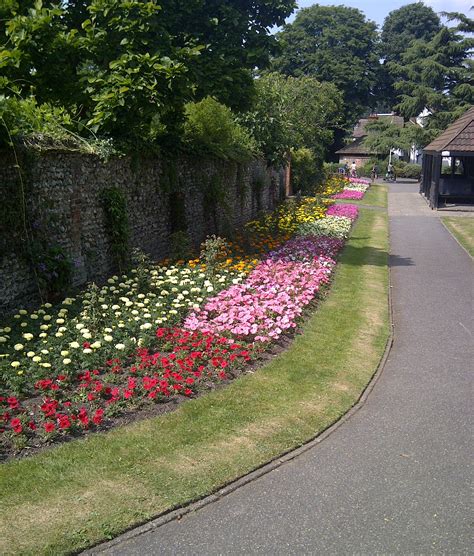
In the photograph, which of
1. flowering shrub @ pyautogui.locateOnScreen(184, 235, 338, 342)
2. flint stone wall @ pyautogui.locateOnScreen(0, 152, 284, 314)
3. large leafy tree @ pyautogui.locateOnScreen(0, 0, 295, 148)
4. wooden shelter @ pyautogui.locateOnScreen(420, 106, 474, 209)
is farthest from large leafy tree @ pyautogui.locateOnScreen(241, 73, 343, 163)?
wooden shelter @ pyautogui.locateOnScreen(420, 106, 474, 209)

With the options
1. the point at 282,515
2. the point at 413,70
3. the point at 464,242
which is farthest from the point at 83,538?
the point at 413,70

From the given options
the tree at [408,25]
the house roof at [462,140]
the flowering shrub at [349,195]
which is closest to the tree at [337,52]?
the tree at [408,25]

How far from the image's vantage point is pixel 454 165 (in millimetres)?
33375

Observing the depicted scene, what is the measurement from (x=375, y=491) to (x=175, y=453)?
1780 millimetres

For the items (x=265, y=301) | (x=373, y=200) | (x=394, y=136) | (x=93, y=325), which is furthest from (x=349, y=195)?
(x=93, y=325)

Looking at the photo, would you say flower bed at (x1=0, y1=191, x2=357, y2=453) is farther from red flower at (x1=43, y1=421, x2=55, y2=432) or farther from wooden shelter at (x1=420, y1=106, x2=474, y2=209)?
wooden shelter at (x1=420, y1=106, x2=474, y2=209)

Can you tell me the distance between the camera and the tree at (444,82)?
170 ft

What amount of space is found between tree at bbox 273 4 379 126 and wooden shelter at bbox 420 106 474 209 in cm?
3192

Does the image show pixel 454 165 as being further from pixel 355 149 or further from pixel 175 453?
pixel 355 149

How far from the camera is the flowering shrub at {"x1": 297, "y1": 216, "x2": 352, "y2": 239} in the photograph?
18.9m

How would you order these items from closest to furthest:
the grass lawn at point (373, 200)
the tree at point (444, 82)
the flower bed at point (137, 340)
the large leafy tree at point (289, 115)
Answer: the flower bed at point (137, 340) < the large leafy tree at point (289, 115) < the grass lawn at point (373, 200) < the tree at point (444, 82)

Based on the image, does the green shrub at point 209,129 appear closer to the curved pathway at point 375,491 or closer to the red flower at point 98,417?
the curved pathway at point 375,491

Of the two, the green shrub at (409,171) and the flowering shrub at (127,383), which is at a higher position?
the green shrub at (409,171)

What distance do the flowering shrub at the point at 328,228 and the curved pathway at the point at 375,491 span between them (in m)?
10.5
